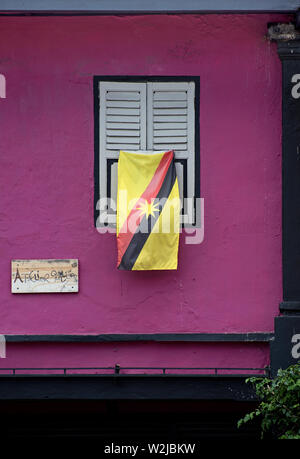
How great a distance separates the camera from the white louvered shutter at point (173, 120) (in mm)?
8531

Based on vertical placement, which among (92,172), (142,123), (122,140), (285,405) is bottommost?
(285,405)

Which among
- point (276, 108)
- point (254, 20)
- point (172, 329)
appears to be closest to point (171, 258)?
point (172, 329)

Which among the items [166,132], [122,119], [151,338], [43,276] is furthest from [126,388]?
[122,119]

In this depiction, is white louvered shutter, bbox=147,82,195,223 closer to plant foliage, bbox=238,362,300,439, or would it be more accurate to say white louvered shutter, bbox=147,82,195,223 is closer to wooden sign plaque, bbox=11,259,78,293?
wooden sign plaque, bbox=11,259,78,293

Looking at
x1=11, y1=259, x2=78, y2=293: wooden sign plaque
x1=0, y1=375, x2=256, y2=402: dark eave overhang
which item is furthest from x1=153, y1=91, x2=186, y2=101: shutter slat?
x1=0, y1=375, x2=256, y2=402: dark eave overhang

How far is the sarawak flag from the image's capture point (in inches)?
326
